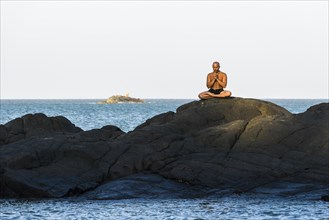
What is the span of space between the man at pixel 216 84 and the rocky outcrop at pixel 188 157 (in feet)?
9.12

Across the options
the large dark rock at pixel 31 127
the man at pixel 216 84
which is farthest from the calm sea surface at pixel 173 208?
the man at pixel 216 84

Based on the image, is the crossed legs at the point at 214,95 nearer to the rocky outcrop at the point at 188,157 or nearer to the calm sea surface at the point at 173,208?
the rocky outcrop at the point at 188,157

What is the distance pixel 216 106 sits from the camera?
41.3 metres

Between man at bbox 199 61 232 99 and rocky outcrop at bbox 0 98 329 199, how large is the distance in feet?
9.12

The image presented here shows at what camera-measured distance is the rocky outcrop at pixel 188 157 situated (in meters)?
35.6

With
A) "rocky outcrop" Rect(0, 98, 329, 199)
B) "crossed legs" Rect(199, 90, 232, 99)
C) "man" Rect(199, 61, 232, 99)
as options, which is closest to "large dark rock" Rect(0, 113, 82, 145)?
"rocky outcrop" Rect(0, 98, 329, 199)

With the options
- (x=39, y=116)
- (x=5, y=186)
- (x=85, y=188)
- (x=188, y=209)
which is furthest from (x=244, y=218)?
(x=39, y=116)

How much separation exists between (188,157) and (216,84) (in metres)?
7.19

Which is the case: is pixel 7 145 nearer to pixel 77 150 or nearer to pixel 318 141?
pixel 77 150

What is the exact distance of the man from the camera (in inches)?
1682

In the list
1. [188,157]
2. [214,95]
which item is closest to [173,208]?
[188,157]

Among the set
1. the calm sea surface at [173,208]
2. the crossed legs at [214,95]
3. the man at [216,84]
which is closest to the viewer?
the calm sea surface at [173,208]

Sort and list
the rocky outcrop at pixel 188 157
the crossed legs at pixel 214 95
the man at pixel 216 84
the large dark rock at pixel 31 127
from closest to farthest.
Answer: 1. the rocky outcrop at pixel 188 157
2. the large dark rock at pixel 31 127
3. the crossed legs at pixel 214 95
4. the man at pixel 216 84

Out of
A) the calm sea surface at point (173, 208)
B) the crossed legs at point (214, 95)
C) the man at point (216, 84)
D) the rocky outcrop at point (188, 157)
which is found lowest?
the calm sea surface at point (173, 208)
